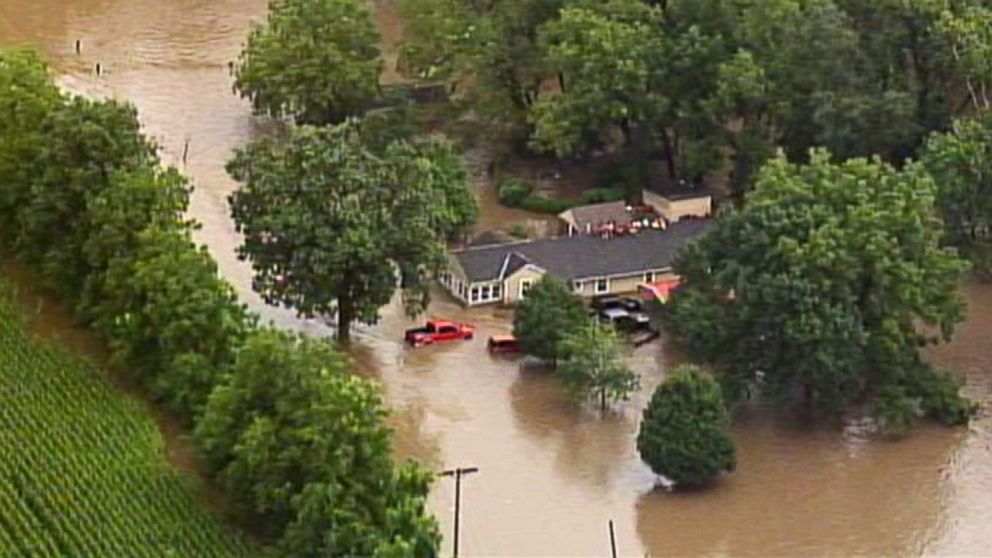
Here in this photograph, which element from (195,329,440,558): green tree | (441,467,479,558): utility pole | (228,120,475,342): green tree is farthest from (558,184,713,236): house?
(195,329,440,558): green tree

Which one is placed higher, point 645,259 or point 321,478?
point 645,259

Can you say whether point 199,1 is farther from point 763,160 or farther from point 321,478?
point 321,478

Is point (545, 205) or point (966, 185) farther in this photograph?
point (545, 205)

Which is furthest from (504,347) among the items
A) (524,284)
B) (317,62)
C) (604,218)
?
(317,62)

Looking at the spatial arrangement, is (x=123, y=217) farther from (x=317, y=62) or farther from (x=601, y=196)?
(x=601, y=196)

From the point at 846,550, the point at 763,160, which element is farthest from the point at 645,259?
the point at 846,550
